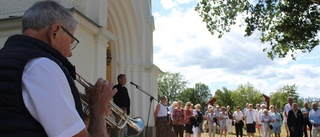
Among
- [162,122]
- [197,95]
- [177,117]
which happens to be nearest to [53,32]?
[162,122]

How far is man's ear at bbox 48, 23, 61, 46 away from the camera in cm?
176

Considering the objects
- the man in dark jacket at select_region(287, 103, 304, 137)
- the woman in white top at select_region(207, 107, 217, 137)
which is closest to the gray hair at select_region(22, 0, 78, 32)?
the man in dark jacket at select_region(287, 103, 304, 137)

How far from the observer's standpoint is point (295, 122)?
1291 cm

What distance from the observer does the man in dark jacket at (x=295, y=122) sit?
42.0 feet

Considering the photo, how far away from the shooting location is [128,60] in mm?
12469

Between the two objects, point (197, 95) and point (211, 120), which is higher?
point (197, 95)

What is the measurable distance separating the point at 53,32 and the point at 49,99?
0.48 m

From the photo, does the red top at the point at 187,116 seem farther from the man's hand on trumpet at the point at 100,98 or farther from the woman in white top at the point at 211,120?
the man's hand on trumpet at the point at 100,98

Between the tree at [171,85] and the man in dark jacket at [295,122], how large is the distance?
68738mm

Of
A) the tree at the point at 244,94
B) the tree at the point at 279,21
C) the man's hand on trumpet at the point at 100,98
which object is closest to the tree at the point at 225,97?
the tree at the point at 244,94

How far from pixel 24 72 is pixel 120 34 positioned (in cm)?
1087

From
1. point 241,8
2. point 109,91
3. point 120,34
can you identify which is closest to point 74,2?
point 120,34

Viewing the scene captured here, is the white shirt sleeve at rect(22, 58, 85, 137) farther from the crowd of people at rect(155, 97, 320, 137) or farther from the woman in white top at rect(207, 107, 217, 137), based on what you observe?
the woman in white top at rect(207, 107, 217, 137)

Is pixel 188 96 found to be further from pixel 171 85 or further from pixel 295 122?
pixel 295 122
